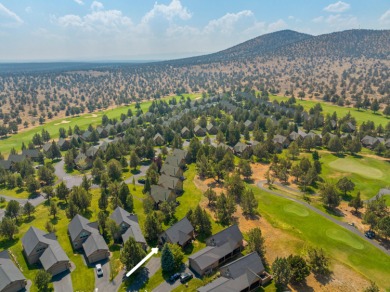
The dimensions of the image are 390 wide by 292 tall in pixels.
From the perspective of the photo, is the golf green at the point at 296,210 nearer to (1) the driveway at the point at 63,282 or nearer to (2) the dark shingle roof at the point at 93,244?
(2) the dark shingle roof at the point at 93,244

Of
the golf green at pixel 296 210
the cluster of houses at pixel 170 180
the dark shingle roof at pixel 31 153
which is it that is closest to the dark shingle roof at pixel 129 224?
the cluster of houses at pixel 170 180

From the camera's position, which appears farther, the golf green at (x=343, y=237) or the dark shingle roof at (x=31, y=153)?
the dark shingle roof at (x=31, y=153)

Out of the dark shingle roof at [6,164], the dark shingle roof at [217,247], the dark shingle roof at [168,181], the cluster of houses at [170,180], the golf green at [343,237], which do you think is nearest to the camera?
the dark shingle roof at [217,247]

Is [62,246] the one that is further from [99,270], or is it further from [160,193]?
[160,193]

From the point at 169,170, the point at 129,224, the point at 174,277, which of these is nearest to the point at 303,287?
the point at 174,277

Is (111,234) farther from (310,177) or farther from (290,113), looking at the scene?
(290,113)

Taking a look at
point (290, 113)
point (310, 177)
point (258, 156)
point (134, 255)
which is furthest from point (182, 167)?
point (290, 113)
